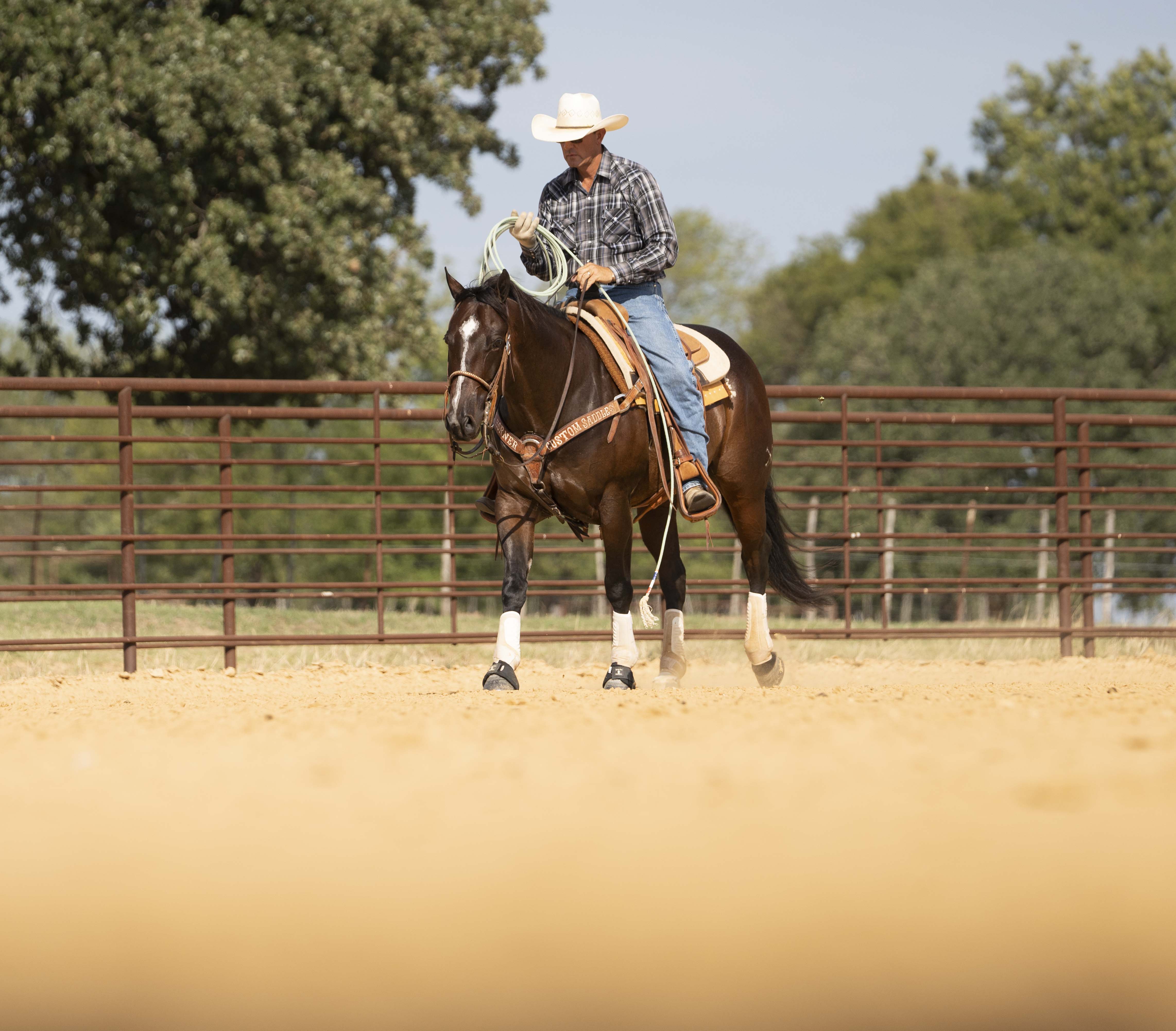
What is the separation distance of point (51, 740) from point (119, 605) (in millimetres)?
9911

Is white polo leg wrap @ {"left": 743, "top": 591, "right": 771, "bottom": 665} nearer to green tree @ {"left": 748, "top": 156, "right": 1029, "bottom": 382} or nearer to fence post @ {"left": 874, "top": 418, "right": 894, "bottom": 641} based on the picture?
fence post @ {"left": 874, "top": 418, "right": 894, "bottom": 641}

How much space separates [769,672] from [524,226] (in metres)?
2.70

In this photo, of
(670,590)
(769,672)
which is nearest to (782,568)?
(769,672)

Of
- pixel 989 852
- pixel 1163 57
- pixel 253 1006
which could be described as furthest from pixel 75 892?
pixel 1163 57

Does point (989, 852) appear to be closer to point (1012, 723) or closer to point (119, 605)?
point (1012, 723)

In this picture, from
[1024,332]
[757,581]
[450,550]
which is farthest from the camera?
[1024,332]

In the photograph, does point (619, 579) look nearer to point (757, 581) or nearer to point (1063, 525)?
point (757, 581)

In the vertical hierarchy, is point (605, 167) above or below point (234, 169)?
below

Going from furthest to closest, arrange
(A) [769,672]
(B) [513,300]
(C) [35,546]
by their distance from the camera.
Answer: (C) [35,546] → (A) [769,672] → (B) [513,300]

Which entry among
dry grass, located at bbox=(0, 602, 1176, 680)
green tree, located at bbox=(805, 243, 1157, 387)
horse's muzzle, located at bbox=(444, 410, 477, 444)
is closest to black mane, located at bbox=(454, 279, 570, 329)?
horse's muzzle, located at bbox=(444, 410, 477, 444)

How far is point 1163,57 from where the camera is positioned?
44875mm

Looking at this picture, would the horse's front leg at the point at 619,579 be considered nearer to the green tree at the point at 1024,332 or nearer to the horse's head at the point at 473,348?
the horse's head at the point at 473,348

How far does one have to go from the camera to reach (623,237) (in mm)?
6121

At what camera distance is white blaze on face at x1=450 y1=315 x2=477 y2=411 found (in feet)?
17.0
